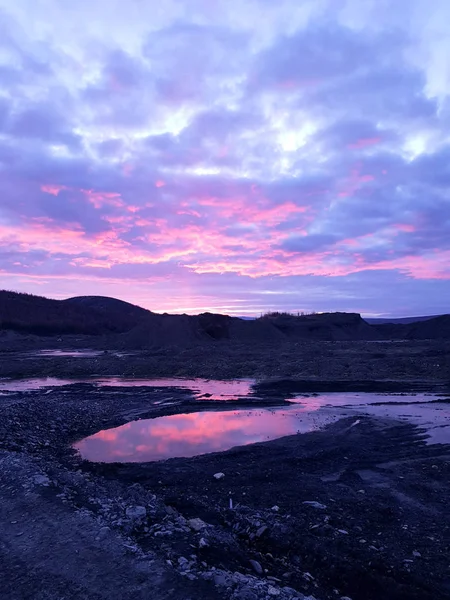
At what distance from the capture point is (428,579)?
5.41 meters

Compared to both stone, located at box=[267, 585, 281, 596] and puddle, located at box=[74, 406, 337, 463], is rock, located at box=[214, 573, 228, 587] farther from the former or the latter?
puddle, located at box=[74, 406, 337, 463]

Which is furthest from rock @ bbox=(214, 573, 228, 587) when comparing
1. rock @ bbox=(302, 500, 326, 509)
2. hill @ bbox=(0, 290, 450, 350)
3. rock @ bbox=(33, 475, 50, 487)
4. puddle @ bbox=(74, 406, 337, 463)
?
hill @ bbox=(0, 290, 450, 350)

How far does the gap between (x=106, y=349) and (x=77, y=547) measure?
46102mm

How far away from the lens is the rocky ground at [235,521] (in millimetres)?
4980

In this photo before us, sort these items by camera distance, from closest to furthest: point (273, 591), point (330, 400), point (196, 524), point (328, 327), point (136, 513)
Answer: point (273, 591) < point (196, 524) < point (136, 513) < point (330, 400) < point (328, 327)

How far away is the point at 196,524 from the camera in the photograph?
643 cm

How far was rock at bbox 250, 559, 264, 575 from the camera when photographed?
538 centimetres

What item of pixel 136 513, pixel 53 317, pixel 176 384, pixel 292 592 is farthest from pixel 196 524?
Result: pixel 53 317

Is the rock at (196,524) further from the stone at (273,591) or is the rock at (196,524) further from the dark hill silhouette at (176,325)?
the dark hill silhouette at (176,325)

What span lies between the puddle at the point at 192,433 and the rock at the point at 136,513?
403cm

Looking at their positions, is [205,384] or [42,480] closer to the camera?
[42,480]

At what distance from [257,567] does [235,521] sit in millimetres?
1442

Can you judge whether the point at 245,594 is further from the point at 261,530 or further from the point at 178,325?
the point at 178,325

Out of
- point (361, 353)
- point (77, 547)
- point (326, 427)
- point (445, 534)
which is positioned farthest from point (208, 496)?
point (361, 353)
